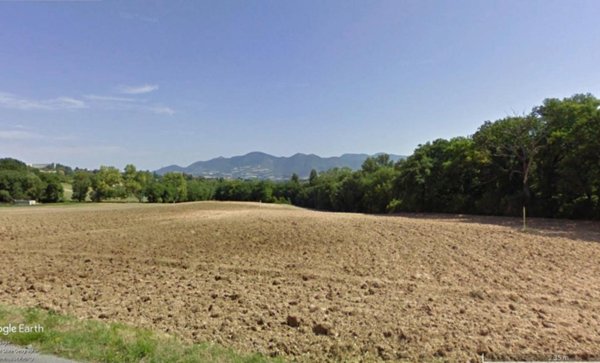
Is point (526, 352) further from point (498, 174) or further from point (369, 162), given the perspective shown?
point (369, 162)

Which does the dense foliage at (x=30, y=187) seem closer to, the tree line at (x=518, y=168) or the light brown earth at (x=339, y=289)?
the light brown earth at (x=339, y=289)

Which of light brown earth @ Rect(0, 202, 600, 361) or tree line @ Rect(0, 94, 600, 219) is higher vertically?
tree line @ Rect(0, 94, 600, 219)

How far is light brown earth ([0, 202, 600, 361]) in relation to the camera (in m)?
4.64

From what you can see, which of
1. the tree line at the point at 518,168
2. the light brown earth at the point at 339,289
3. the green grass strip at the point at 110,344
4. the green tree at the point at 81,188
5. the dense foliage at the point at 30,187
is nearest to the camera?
the green grass strip at the point at 110,344

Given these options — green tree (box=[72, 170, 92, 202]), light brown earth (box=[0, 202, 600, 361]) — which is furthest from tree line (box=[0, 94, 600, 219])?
green tree (box=[72, 170, 92, 202])

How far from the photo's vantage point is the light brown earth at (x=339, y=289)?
4641mm

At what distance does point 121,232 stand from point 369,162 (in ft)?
229

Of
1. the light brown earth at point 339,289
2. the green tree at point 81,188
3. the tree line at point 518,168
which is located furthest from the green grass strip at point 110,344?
the green tree at point 81,188

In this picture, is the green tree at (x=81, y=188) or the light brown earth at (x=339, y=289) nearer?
the light brown earth at (x=339, y=289)

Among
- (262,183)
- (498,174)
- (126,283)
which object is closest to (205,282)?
(126,283)

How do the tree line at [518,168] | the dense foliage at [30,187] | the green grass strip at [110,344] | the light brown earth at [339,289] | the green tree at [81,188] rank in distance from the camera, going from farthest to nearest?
the green tree at [81,188], the dense foliage at [30,187], the tree line at [518,168], the light brown earth at [339,289], the green grass strip at [110,344]

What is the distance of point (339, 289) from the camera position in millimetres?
7012

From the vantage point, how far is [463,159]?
2848 centimetres

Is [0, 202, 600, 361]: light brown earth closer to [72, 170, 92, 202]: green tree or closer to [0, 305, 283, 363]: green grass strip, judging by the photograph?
[0, 305, 283, 363]: green grass strip
